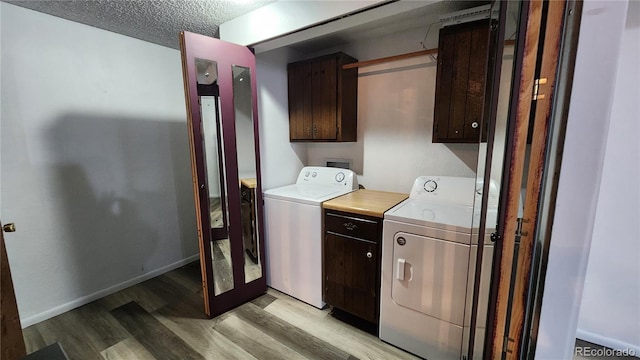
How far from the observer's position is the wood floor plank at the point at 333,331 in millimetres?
1726

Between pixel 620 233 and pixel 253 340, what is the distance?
8.11 feet

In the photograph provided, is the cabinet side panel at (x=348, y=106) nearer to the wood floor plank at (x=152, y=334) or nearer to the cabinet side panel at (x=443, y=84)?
the cabinet side panel at (x=443, y=84)

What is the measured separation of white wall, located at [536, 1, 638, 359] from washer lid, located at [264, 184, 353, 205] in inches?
63.4

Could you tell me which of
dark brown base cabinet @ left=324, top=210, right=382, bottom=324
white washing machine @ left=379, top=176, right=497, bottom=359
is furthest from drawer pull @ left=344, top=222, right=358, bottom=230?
white washing machine @ left=379, top=176, right=497, bottom=359

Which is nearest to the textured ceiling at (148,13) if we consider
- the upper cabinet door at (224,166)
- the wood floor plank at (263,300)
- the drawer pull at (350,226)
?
the upper cabinet door at (224,166)

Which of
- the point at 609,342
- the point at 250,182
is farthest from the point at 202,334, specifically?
the point at 609,342

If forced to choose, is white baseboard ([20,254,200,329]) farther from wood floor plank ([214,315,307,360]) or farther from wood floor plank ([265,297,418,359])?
wood floor plank ([265,297,418,359])

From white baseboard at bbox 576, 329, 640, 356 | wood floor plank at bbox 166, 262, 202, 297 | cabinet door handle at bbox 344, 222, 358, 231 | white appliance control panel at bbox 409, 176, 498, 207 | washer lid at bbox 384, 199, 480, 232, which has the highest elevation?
white appliance control panel at bbox 409, 176, 498, 207

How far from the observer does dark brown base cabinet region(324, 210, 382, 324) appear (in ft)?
5.87

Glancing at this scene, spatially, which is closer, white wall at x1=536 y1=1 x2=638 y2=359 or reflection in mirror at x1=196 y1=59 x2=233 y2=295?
white wall at x1=536 y1=1 x2=638 y2=359

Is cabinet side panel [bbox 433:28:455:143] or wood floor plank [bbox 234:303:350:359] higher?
cabinet side panel [bbox 433:28:455:143]

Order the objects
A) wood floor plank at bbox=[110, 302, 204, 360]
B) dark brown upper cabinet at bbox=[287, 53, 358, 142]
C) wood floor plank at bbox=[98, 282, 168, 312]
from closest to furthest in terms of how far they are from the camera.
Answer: wood floor plank at bbox=[110, 302, 204, 360], wood floor plank at bbox=[98, 282, 168, 312], dark brown upper cabinet at bbox=[287, 53, 358, 142]

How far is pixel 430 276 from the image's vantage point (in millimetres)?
1580

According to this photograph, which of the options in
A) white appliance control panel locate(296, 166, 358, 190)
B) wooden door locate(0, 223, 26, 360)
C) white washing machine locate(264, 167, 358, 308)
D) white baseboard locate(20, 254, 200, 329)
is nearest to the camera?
wooden door locate(0, 223, 26, 360)
